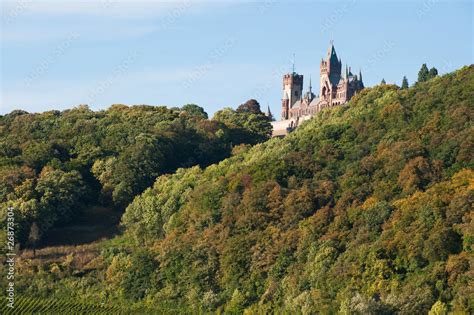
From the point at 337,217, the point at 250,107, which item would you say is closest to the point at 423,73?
the point at 250,107

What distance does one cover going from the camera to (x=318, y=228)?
9525 cm

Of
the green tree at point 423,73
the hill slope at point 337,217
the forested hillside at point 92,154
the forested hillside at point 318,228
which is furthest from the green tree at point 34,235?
the green tree at point 423,73

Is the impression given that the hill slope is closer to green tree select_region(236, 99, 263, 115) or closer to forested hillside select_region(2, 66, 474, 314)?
forested hillside select_region(2, 66, 474, 314)

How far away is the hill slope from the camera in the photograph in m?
84.8

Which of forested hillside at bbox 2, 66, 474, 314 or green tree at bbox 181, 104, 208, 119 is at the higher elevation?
green tree at bbox 181, 104, 208, 119

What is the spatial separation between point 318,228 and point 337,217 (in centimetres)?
168

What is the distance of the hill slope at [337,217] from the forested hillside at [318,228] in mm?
115

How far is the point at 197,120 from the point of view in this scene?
5812 inches

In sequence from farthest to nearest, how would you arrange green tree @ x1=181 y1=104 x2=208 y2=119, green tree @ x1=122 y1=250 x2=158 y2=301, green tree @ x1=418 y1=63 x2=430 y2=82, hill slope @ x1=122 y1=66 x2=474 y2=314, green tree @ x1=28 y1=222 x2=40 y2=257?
green tree @ x1=181 y1=104 x2=208 y2=119 < green tree @ x1=418 y1=63 x2=430 y2=82 < green tree @ x1=28 y1=222 x2=40 y2=257 < green tree @ x1=122 y1=250 x2=158 y2=301 < hill slope @ x1=122 y1=66 x2=474 y2=314

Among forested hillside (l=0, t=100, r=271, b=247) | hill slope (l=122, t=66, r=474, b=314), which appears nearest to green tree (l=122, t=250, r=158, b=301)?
hill slope (l=122, t=66, r=474, b=314)

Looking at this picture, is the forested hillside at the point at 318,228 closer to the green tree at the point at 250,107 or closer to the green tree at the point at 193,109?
the green tree at the point at 193,109

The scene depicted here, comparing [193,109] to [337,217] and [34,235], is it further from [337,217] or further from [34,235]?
[337,217]

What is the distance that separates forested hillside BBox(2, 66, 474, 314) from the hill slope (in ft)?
0.38

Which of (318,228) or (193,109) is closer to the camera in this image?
(318,228)
